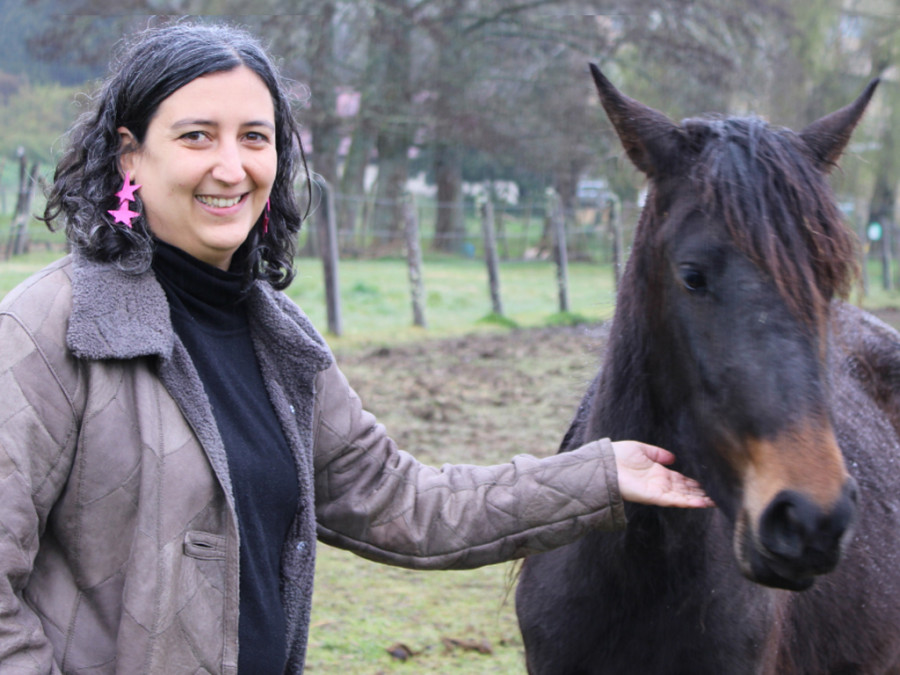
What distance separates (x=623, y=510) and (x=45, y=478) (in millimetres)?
1218

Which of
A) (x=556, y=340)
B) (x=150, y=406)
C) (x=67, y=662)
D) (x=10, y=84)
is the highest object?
(x=10, y=84)

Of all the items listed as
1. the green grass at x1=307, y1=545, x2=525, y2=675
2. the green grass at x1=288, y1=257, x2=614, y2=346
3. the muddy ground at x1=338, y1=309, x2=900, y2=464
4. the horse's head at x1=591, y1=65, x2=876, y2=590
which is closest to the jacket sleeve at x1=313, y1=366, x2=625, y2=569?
the horse's head at x1=591, y1=65, x2=876, y2=590

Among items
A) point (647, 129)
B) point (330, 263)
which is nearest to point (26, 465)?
point (647, 129)

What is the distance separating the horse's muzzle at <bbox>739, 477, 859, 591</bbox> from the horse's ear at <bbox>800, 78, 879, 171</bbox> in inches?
31.6

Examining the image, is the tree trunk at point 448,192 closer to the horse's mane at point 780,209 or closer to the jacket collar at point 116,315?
the horse's mane at point 780,209

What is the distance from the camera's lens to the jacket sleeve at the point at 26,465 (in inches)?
58.5

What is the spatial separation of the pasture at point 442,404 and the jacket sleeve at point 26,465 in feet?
5.15

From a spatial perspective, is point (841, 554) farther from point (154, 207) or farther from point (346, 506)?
point (154, 207)

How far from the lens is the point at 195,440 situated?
168 centimetres

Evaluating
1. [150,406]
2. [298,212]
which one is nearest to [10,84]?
[298,212]

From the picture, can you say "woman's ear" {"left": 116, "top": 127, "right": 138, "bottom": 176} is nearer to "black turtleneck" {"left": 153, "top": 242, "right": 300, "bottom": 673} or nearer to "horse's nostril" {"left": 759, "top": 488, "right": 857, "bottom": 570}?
"black turtleneck" {"left": 153, "top": 242, "right": 300, "bottom": 673}

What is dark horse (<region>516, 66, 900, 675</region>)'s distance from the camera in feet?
5.34

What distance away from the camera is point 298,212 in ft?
7.17

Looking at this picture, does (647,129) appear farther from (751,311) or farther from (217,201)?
(217,201)
